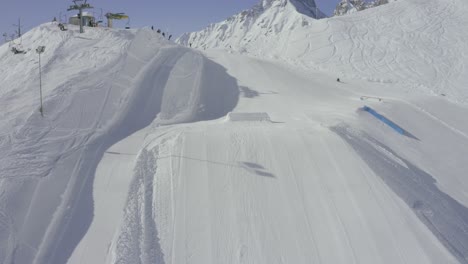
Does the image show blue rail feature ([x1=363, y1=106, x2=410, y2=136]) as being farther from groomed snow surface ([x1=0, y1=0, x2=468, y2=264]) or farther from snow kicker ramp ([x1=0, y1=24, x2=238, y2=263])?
snow kicker ramp ([x1=0, y1=24, x2=238, y2=263])

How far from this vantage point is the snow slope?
2770 centimetres

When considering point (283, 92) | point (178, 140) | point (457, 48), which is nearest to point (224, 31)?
point (457, 48)

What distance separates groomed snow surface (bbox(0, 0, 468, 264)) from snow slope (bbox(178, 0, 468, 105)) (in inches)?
302

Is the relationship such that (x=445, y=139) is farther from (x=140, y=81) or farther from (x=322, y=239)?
(x=140, y=81)

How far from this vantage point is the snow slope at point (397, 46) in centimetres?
2770

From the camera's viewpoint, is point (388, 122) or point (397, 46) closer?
point (388, 122)

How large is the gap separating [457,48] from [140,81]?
27.3 meters

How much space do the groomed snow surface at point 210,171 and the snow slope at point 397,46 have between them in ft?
25.2

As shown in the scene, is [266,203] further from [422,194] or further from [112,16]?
[112,16]

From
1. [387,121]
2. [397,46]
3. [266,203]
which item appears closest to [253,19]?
[397,46]

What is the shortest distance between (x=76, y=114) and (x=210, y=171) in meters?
5.83

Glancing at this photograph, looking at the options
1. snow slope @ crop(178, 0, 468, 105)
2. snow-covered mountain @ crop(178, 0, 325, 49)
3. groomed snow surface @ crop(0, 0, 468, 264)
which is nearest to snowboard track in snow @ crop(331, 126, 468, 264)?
groomed snow surface @ crop(0, 0, 468, 264)

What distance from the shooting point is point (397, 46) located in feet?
111

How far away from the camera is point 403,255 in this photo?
8.16 meters
